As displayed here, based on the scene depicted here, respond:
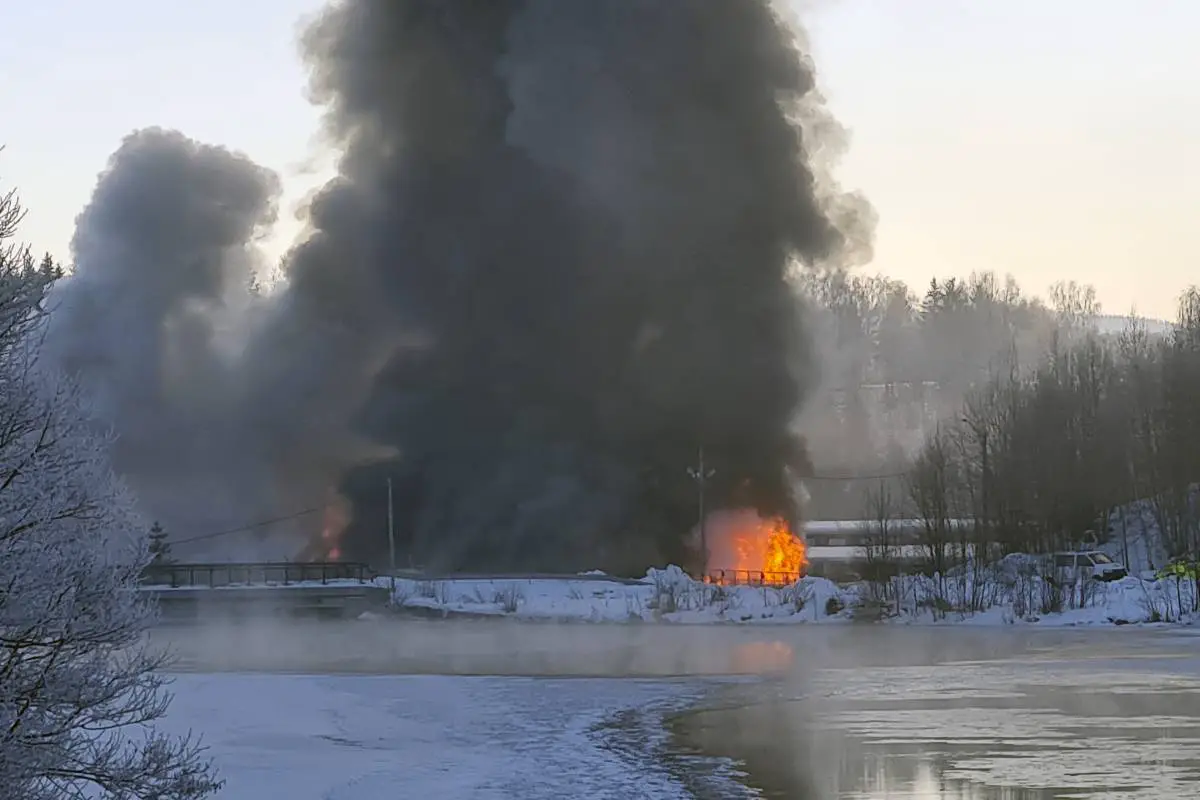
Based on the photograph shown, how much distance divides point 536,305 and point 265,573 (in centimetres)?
1604

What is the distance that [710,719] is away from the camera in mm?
18297

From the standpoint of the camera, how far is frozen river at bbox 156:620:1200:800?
13219 millimetres

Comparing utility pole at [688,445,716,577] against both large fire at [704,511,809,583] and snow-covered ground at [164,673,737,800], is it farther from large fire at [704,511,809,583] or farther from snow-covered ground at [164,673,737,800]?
snow-covered ground at [164,673,737,800]

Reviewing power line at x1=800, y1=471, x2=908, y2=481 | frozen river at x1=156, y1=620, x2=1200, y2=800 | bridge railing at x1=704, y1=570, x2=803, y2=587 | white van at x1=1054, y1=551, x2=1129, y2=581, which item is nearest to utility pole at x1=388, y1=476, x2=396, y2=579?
bridge railing at x1=704, y1=570, x2=803, y2=587

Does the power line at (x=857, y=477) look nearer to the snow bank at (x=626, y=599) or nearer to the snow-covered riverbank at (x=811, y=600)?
the snow-covered riverbank at (x=811, y=600)

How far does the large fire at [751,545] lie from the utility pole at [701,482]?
2.06 ft

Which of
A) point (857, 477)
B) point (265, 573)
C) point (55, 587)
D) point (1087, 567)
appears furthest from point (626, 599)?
point (857, 477)

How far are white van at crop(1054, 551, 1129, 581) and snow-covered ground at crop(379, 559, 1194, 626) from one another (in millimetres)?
1316

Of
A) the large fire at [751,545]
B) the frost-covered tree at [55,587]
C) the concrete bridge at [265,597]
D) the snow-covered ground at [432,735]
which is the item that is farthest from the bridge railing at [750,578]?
the frost-covered tree at [55,587]

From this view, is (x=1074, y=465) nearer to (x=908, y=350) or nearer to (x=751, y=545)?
(x=751, y=545)

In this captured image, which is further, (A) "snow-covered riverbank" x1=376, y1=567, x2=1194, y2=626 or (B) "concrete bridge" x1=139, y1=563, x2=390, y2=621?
(B) "concrete bridge" x1=139, y1=563, x2=390, y2=621

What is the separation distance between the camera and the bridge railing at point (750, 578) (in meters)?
45.6

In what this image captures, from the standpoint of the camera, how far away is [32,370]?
8.16 m

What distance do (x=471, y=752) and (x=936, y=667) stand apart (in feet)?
37.4
